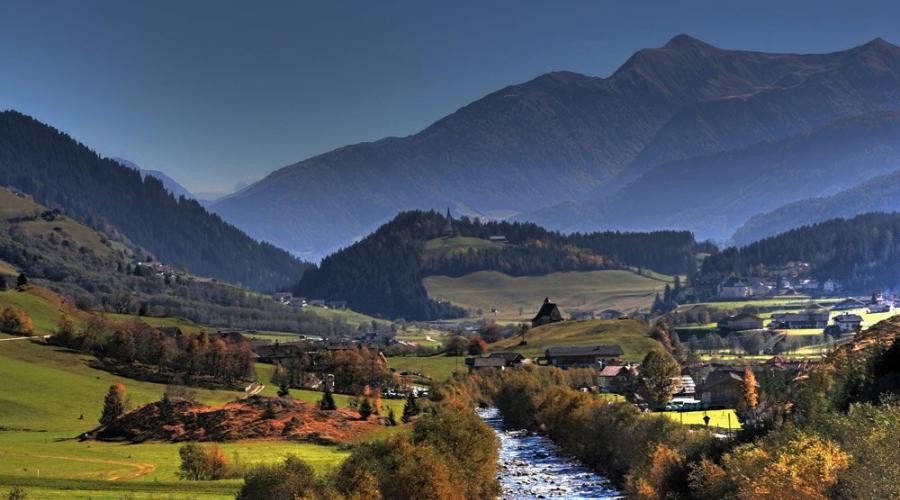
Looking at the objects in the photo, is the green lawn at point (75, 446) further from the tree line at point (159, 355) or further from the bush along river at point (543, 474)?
the bush along river at point (543, 474)

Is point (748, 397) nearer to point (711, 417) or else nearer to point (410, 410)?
point (711, 417)

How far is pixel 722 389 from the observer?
17588 centimetres

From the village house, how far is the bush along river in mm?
27776

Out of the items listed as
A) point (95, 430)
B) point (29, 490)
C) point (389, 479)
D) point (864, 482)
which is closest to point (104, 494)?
point (29, 490)

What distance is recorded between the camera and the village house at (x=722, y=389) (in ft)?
555

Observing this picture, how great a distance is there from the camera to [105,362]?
187 meters

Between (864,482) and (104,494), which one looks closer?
(864,482)

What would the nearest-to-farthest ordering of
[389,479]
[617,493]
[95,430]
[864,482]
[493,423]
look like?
1. [864,482]
2. [389,479]
3. [617,493]
4. [95,430]
5. [493,423]

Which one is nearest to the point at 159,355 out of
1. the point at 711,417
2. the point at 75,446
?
the point at 75,446

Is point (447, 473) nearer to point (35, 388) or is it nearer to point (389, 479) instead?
point (389, 479)

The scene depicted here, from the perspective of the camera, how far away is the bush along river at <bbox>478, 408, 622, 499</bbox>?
114175mm

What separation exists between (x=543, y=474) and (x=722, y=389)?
5802 cm

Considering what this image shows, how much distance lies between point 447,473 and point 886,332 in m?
66.8

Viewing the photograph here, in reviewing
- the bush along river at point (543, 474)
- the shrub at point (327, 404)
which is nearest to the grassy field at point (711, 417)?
the bush along river at point (543, 474)
